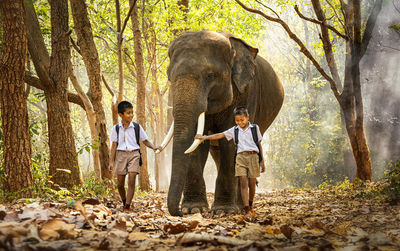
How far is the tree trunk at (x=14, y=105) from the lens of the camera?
6.30 m

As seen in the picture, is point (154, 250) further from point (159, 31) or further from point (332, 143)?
point (332, 143)

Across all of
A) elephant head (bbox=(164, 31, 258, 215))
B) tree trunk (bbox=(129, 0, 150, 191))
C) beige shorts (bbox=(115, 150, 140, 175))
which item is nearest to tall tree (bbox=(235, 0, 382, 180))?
elephant head (bbox=(164, 31, 258, 215))

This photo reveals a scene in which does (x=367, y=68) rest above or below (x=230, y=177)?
above

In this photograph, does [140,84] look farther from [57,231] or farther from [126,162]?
[57,231]

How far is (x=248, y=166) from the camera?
6109mm

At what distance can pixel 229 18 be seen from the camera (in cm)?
1864

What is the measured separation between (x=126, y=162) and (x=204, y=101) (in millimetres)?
1544

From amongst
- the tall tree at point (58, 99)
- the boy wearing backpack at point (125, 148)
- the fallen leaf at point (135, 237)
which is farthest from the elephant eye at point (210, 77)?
the fallen leaf at point (135, 237)

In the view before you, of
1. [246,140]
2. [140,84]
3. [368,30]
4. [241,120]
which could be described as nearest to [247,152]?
[246,140]

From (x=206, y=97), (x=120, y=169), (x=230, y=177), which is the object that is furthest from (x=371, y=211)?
(x=120, y=169)

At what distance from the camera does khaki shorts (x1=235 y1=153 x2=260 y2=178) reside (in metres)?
6.09

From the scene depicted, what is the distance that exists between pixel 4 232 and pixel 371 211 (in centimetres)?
445

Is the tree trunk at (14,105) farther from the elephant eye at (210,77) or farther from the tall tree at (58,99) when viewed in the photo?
the elephant eye at (210,77)

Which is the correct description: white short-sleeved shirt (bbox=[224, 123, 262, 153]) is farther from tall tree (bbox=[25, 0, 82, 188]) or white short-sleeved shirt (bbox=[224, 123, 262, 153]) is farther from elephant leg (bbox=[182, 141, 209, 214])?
tall tree (bbox=[25, 0, 82, 188])
